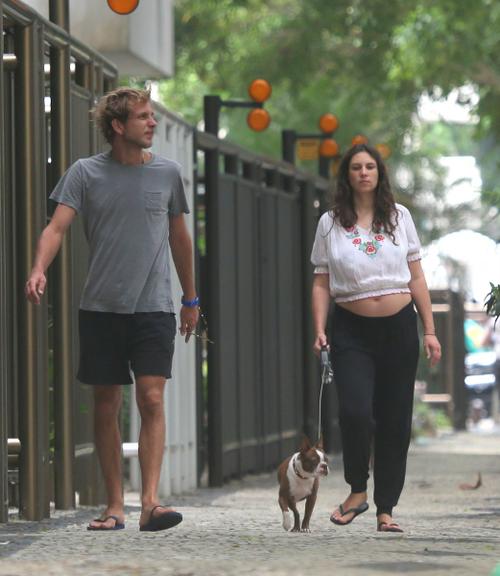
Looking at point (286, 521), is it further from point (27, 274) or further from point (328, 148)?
point (328, 148)

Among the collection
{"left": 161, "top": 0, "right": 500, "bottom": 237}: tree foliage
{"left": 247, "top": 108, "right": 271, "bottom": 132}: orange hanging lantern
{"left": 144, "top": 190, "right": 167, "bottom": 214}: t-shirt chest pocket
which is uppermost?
{"left": 161, "top": 0, "right": 500, "bottom": 237}: tree foliage

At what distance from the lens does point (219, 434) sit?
44.6 ft

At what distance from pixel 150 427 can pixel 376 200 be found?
4.88 ft

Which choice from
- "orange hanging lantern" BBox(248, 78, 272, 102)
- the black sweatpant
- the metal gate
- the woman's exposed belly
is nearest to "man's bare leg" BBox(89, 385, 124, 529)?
the black sweatpant

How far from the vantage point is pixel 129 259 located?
27.0 feet

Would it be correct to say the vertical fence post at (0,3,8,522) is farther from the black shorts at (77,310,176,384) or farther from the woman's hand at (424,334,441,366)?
the woman's hand at (424,334,441,366)

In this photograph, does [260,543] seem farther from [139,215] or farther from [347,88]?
[347,88]

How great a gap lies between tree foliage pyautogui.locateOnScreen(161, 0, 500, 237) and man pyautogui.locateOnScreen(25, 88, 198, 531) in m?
14.1

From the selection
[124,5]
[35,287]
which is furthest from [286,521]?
[124,5]

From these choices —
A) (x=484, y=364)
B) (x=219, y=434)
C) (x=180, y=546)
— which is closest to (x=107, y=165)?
(x=180, y=546)

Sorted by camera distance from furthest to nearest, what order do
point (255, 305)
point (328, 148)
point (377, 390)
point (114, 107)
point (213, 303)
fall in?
point (328, 148) → point (255, 305) → point (213, 303) → point (377, 390) → point (114, 107)

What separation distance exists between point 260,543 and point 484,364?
111 ft

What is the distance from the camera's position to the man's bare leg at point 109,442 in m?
8.40

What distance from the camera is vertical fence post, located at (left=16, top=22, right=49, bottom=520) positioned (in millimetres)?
9211
